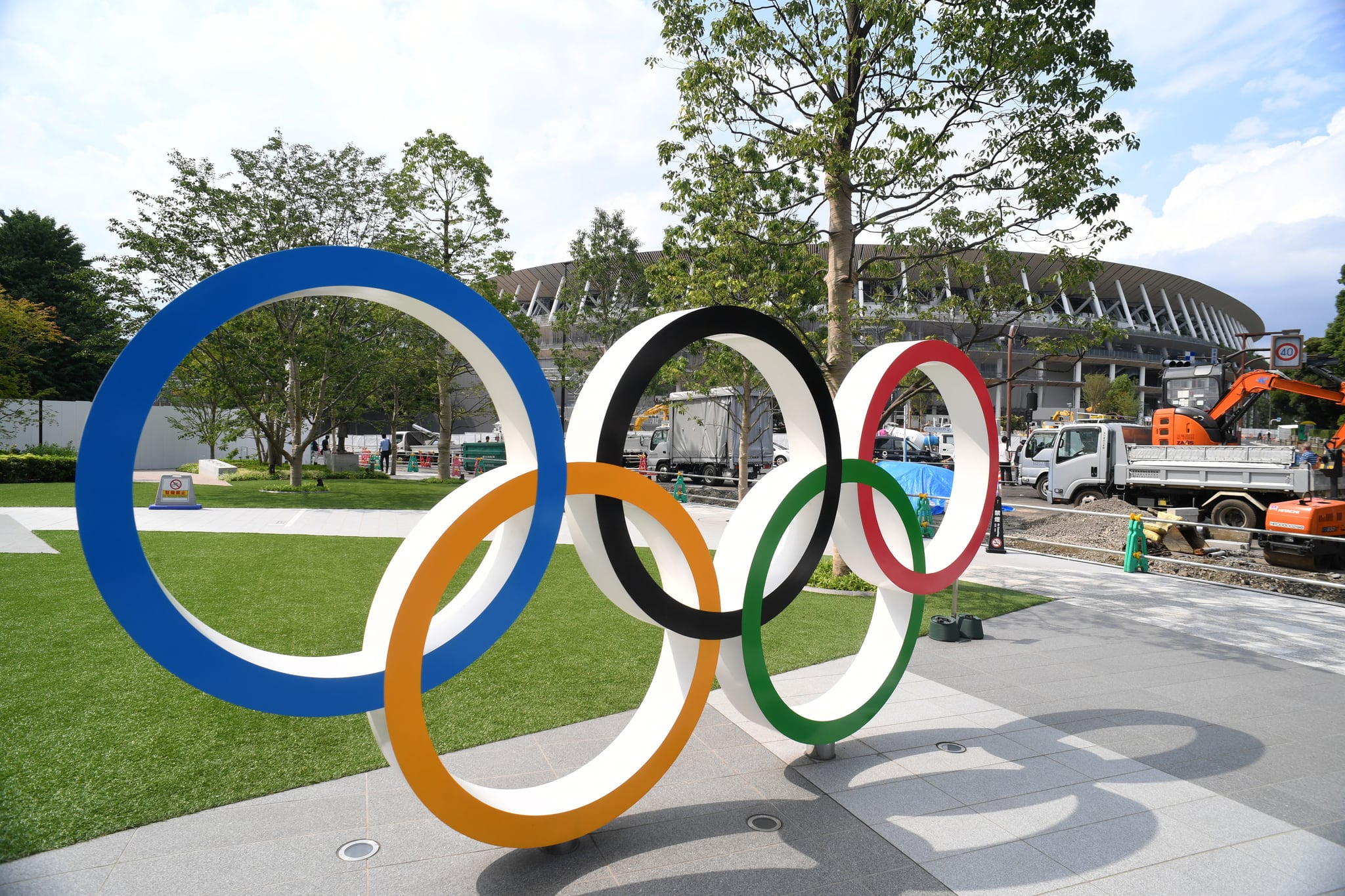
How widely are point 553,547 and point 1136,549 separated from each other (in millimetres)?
12414

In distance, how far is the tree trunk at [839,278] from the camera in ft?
33.0

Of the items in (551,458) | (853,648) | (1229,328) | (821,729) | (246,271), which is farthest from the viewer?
(1229,328)

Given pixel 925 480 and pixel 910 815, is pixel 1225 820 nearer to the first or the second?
pixel 910 815

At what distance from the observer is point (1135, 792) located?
4.83 meters

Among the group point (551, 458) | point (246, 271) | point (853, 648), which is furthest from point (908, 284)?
point (246, 271)

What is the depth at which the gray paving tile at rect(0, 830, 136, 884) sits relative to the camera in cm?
362

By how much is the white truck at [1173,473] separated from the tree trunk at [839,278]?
31.8 feet

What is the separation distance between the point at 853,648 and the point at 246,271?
259 inches

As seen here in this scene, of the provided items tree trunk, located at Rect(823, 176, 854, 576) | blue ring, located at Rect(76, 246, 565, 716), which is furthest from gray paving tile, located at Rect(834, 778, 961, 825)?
tree trunk, located at Rect(823, 176, 854, 576)

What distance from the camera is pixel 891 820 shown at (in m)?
4.38

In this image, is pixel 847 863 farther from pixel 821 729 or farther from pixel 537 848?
pixel 537 848

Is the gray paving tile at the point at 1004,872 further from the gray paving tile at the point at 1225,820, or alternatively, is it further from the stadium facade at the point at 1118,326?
the stadium facade at the point at 1118,326

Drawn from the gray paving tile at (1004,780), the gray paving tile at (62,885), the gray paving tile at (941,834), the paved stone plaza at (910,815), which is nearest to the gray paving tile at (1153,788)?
the paved stone plaza at (910,815)

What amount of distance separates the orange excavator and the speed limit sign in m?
0.30
